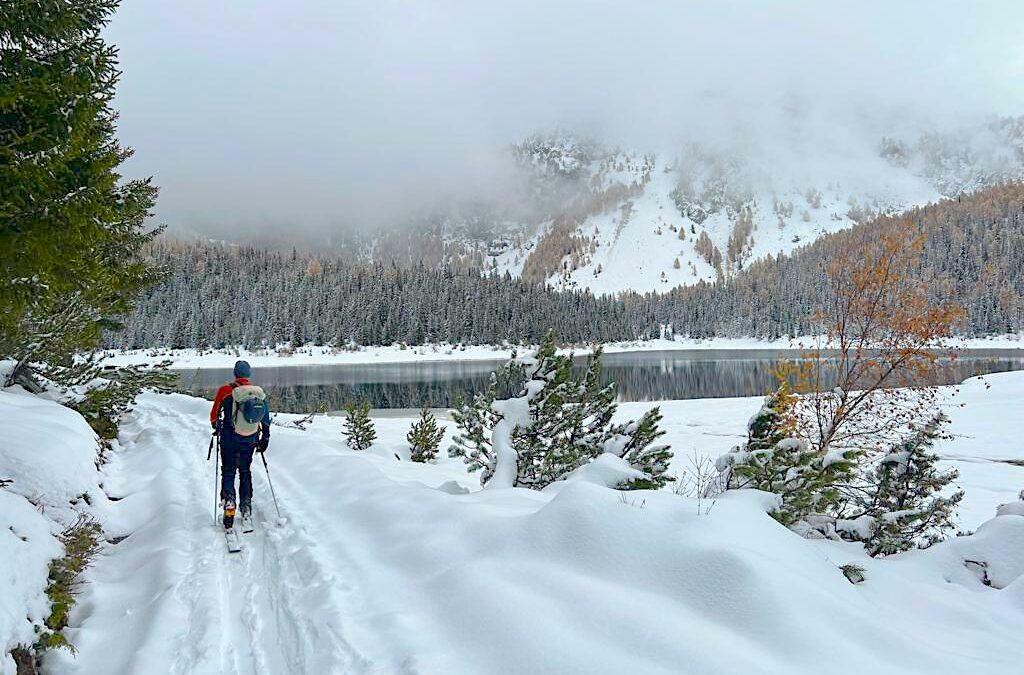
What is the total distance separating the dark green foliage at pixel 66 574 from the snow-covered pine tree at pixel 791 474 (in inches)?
273

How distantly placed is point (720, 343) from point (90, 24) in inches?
6166

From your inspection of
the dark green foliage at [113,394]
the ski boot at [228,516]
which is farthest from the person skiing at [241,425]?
the dark green foliage at [113,394]

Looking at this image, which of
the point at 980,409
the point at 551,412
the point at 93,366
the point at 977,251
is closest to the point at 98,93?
the point at 551,412

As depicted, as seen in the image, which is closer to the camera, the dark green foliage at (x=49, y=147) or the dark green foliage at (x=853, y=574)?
the dark green foliage at (x=853, y=574)

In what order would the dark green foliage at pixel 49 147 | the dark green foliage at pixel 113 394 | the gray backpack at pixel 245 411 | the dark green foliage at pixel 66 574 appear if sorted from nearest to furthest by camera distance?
the dark green foliage at pixel 66 574 < the dark green foliage at pixel 49 147 < the gray backpack at pixel 245 411 < the dark green foliage at pixel 113 394

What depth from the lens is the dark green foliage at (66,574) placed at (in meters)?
4.25

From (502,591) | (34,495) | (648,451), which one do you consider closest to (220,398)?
(34,495)

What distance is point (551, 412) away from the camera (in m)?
10.1

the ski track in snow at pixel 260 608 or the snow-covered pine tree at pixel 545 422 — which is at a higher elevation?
the snow-covered pine tree at pixel 545 422

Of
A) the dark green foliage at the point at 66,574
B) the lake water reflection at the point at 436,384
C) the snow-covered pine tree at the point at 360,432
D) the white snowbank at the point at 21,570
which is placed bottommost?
the lake water reflection at the point at 436,384

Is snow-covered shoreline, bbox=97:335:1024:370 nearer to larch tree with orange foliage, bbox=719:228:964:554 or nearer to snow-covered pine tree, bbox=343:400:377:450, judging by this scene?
snow-covered pine tree, bbox=343:400:377:450

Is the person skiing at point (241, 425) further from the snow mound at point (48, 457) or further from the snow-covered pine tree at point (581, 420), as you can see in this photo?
the snow-covered pine tree at point (581, 420)

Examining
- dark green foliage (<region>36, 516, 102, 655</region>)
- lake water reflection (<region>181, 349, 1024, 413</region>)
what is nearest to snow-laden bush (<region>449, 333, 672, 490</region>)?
dark green foliage (<region>36, 516, 102, 655</region>)

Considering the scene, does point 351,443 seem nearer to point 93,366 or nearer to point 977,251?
point 93,366
